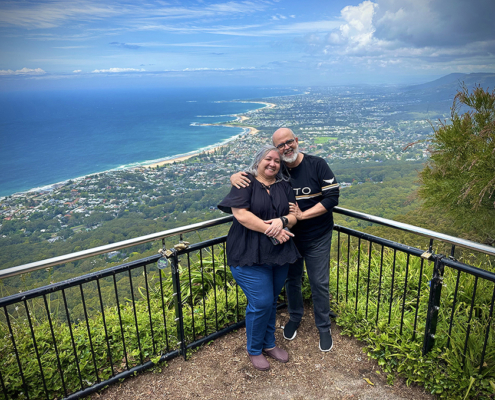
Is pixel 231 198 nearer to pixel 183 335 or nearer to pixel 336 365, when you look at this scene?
pixel 183 335

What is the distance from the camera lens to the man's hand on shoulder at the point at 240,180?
93.3 inches

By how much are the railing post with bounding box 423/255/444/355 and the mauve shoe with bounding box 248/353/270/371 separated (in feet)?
3.81

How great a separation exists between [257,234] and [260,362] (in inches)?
41.8

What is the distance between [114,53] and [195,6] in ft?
115

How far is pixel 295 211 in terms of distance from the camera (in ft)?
8.14

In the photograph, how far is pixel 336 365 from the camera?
2.69 metres

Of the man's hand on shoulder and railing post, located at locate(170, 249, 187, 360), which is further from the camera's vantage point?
railing post, located at locate(170, 249, 187, 360)

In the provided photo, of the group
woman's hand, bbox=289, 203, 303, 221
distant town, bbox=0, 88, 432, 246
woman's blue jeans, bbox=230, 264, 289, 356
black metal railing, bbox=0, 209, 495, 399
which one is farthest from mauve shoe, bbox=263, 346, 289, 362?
distant town, bbox=0, 88, 432, 246

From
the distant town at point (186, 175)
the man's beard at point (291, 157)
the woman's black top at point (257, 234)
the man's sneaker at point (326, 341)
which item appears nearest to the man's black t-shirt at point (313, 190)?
the man's beard at point (291, 157)

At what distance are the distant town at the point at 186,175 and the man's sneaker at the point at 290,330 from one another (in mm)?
24869

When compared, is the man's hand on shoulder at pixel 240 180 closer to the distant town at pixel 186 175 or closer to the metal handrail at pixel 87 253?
the metal handrail at pixel 87 253

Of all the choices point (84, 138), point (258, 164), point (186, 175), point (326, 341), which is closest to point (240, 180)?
point (258, 164)

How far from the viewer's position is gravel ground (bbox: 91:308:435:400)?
2.41 m

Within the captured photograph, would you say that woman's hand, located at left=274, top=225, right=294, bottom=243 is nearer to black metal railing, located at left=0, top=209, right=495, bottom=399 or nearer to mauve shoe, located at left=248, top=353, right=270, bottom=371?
black metal railing, located at left=0, top=209, right=495, bottom=399
